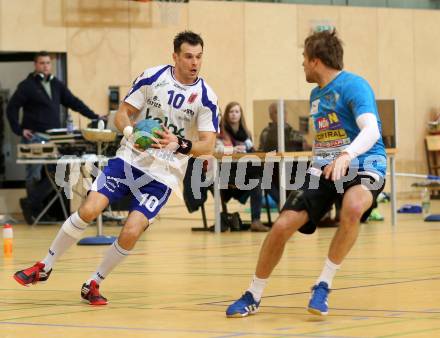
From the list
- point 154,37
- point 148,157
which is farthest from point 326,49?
point 154,37

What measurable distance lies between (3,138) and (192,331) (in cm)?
1367

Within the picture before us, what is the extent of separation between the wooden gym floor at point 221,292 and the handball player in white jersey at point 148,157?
1.08 ft

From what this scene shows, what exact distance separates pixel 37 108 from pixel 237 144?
11.9 feet

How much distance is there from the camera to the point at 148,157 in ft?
25.1

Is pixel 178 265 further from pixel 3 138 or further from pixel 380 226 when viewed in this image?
pixel 3 138

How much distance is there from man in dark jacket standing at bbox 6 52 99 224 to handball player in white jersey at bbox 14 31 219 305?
8959mm

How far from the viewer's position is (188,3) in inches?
822

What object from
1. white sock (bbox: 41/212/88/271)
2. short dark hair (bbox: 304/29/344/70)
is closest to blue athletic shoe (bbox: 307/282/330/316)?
short dark hair (bbox: 304/29/344/70)

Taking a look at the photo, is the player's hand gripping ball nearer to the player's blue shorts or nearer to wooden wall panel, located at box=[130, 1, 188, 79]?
the player's blue shorts

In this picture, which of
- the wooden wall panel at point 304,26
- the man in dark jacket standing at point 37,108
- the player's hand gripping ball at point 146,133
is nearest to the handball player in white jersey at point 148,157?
the player's hand gripping ball at point 146,133

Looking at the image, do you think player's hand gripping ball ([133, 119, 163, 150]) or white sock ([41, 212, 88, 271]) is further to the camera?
white sock ([41, 212, 88, 271])

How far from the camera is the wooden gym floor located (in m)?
5.90

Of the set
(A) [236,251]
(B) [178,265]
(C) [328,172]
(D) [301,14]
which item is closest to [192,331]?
Result: (C) [328,172]

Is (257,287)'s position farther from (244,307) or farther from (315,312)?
(315,312)
